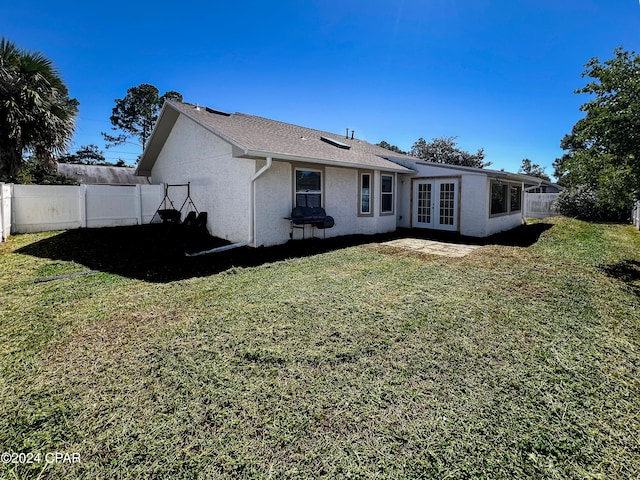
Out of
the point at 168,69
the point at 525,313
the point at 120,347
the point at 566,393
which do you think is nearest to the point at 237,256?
the point at 120,347

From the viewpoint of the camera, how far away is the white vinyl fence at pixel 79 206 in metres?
10.2

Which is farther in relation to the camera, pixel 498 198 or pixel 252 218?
pixel 498 198

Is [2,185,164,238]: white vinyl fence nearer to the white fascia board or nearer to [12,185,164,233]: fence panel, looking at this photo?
[12,185,164,233]: fence panel

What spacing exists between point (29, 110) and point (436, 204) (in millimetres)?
14936

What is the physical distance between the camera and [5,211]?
360 inches

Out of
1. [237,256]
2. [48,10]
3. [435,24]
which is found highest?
[48,10]

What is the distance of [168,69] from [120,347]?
640 inches

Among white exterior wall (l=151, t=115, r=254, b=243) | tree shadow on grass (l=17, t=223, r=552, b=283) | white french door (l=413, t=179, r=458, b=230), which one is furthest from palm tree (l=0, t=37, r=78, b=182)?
white french door (l=413, t=179, r=458, b=230)

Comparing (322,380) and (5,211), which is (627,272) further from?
(5,211)

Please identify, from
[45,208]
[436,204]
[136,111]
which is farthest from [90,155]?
[436,204]

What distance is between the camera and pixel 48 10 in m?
10.1

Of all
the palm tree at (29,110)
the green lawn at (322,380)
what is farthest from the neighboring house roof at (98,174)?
A: the green lawn at (322,380)

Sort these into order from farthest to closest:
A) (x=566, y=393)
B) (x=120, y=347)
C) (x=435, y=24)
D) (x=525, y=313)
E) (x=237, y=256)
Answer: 1. (x=435, y=24)
2. (x=237, y=256)
3. (x=525, y=313)
4. (x=120, y=347)
5. (x=566, y=393)

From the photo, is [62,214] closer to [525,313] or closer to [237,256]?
[237,256]
